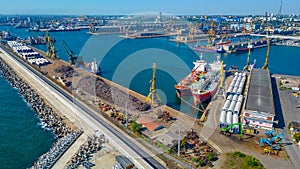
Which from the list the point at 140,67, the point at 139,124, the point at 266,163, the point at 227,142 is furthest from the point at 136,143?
the point at 140,67

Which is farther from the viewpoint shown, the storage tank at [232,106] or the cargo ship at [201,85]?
the cargo ship at [201,85]

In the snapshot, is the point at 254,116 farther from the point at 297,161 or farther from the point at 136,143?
the point at 136,143

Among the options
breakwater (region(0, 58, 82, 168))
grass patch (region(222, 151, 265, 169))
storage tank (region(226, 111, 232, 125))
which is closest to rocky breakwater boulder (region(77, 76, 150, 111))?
breakwater (region(0, 58, 82, 168))

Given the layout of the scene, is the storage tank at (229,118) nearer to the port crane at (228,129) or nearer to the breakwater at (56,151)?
the port crane at (228,129)

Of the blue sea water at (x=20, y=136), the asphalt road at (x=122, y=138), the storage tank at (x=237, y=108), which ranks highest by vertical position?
the storage tank at (x=237, y=108)

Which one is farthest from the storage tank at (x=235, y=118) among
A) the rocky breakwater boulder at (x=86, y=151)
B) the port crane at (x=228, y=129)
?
the rocky breakwater boulder at (x=86, y=151)

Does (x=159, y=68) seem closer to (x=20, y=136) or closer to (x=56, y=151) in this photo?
(x=20, y=136)

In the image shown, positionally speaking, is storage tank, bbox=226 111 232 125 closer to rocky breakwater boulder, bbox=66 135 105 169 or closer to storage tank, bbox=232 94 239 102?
storage tank, bbox=232 94 239 102

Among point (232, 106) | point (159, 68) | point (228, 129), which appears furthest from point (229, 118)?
point (159, 68)
